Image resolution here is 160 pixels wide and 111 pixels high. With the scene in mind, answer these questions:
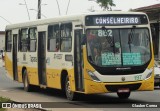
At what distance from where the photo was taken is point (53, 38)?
20.8m

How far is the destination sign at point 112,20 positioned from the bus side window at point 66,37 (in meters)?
1.34

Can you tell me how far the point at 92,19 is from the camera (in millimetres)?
17922

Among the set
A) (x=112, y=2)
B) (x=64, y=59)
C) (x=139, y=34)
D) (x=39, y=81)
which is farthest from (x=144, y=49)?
(x=112, y=2)

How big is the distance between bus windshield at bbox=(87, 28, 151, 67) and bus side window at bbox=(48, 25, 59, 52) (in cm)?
285

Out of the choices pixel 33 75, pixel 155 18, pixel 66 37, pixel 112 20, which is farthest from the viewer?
pixel 155 18

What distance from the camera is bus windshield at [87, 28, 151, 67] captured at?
1758 centimetres

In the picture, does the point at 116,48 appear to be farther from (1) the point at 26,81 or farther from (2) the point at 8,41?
(2) the point at 8,41

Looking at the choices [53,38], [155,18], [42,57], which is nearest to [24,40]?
[42,57]

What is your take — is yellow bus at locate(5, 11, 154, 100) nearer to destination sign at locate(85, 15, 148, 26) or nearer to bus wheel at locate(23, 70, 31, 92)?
destination sign at locate(85, 15, 148, 26)

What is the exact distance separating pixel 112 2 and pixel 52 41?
48.2m

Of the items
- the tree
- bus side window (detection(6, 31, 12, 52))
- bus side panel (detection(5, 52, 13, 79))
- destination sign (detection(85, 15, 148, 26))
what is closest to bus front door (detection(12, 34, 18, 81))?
bus side panel (detection(5, 52, 13, 79))

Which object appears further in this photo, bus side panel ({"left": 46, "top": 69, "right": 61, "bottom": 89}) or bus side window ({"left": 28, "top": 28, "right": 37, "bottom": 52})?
bus side window ({"left": 28, "top": 28, "right": 37, "bottom": 52})

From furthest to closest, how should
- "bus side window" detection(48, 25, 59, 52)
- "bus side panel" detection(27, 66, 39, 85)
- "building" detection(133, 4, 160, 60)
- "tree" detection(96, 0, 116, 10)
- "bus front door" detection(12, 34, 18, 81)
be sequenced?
"tree" detection(96, 0, 116, 10) < "building" detection(133, 4, 160, 60) < "bus front door" detection(12, 34, 18, 81) < "bus side panel" detection(27, 66, 39, 85) < "bus side window" detection(48, 25, 59, 52)

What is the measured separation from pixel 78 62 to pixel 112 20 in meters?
1.67
